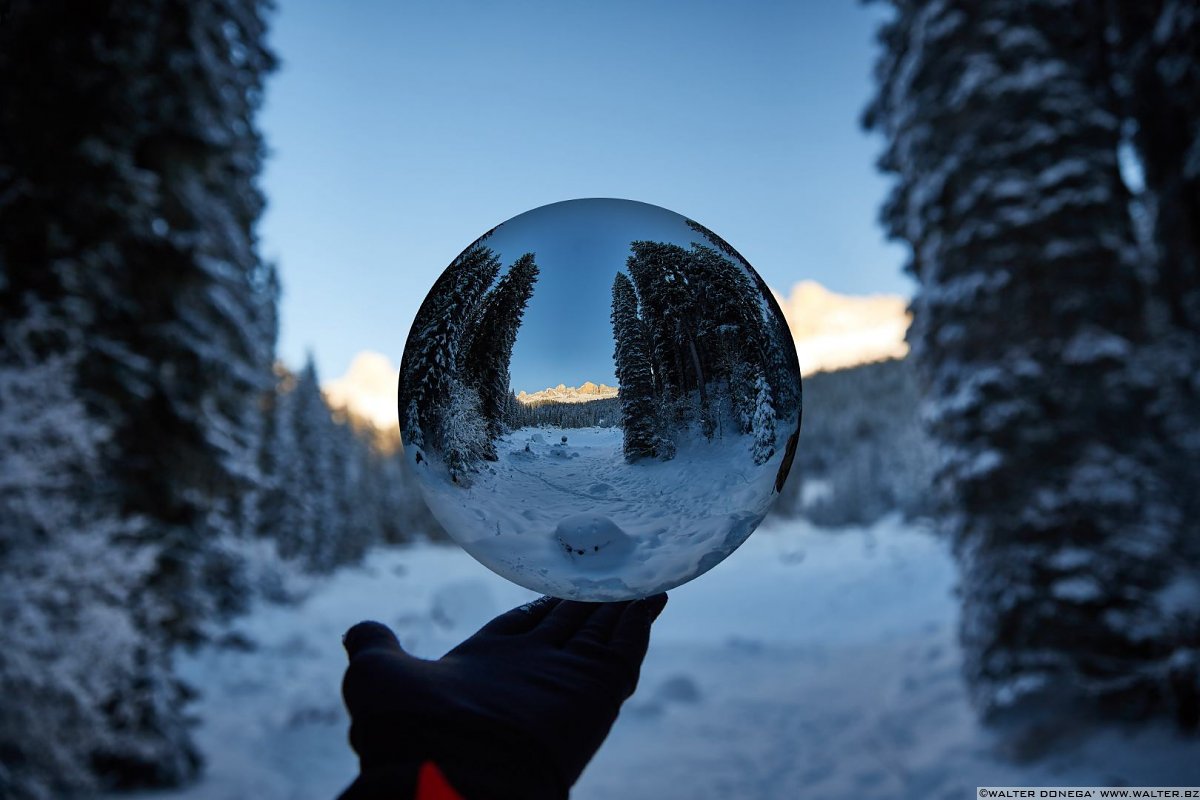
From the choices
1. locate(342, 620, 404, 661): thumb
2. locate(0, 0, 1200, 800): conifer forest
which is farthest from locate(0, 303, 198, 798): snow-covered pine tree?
locate(342, 620, 404, 661): thumb

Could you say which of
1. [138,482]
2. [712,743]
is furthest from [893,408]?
[138,482]

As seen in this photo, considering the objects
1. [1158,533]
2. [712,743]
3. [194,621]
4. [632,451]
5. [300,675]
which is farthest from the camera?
[300,675]

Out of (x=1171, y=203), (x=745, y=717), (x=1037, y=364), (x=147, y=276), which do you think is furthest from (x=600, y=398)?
(x=745, y=717)

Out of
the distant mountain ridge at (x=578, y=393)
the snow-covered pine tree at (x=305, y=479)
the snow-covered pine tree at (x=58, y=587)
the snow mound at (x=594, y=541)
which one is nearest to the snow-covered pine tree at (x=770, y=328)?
the distant mountain ridge at (x=578, y=393)

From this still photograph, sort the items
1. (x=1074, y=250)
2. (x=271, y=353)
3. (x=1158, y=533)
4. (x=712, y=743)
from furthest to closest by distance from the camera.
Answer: (x=271, y=353), (x=712, y=743), (x=1074, y=250), (x=1158, y=533)

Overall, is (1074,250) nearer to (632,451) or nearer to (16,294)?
(632,451)

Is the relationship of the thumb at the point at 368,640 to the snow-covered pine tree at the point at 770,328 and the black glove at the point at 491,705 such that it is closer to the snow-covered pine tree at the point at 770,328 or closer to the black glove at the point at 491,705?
the black glove at the point at 491,705

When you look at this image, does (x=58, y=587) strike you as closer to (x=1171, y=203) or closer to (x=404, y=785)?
(x=404, y=785)

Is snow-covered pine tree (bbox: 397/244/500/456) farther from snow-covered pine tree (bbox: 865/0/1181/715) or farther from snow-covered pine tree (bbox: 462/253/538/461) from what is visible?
snow-covered pine tree (bbox: 865/0/1181/715)
